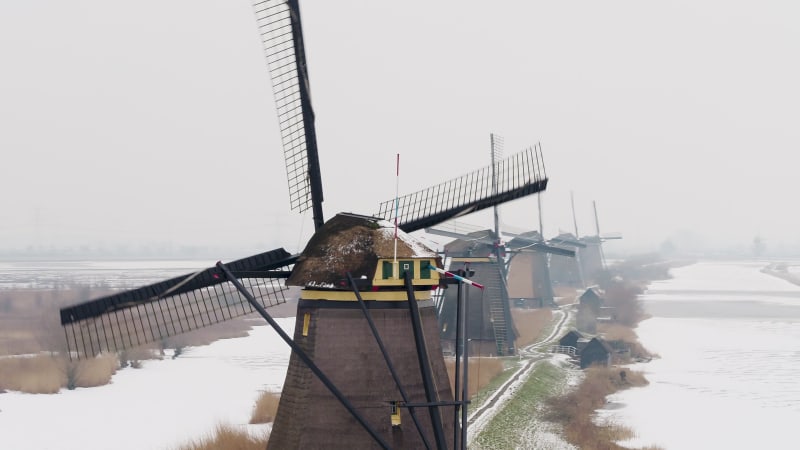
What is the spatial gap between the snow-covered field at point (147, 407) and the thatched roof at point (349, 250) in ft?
51.5

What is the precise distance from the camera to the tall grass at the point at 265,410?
32.1 metres

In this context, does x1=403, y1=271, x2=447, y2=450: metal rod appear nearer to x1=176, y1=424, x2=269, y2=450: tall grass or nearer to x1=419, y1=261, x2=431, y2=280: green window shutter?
x1=419, y1=261, x2=431, y2=280: green window shutter

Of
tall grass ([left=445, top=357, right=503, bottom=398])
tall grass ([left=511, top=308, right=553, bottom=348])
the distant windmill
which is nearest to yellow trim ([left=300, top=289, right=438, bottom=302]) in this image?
tall grass ([left=445, top=357, right=503, bottom=398])

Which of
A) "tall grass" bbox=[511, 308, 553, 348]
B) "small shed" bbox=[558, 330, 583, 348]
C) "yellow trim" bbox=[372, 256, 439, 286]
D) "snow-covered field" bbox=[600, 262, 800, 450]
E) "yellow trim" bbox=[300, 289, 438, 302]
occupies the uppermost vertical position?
"yellow trim" bbox=[372, 256, 439, 286]

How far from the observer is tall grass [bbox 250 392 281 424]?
3209 centimetres

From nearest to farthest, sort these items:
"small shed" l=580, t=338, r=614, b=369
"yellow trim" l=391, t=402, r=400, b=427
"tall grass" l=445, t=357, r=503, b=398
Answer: "yellow trim" l=391, t=402, r=400, b=427, "tall grass" l=445, t=357, r=503, b=398, "small shed" l=580, t=338, r=614, b=369

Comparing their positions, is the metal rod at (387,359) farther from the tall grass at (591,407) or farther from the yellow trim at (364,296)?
the tall grass at (591,407)

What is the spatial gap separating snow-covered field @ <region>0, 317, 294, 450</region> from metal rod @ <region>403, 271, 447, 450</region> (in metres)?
17.5

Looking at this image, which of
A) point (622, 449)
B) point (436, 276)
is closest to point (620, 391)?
point (622, 449)

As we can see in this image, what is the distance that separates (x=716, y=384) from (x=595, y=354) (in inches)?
287

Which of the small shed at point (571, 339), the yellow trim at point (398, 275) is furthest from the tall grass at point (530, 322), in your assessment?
the yellow trim at point (398, 275)

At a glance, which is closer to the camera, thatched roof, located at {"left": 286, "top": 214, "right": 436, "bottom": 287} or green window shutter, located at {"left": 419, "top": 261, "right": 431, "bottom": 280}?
thatched roof, located at {"left": 286, "top": 214, "right": 436, "bottom": 287}

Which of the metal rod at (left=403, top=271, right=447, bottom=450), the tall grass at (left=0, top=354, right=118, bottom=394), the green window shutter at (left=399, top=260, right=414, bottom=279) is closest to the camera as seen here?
the metal rod at (left=403, top=271, right=447, bottom=450)

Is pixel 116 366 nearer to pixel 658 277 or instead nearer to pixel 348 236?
pixel 348 236
